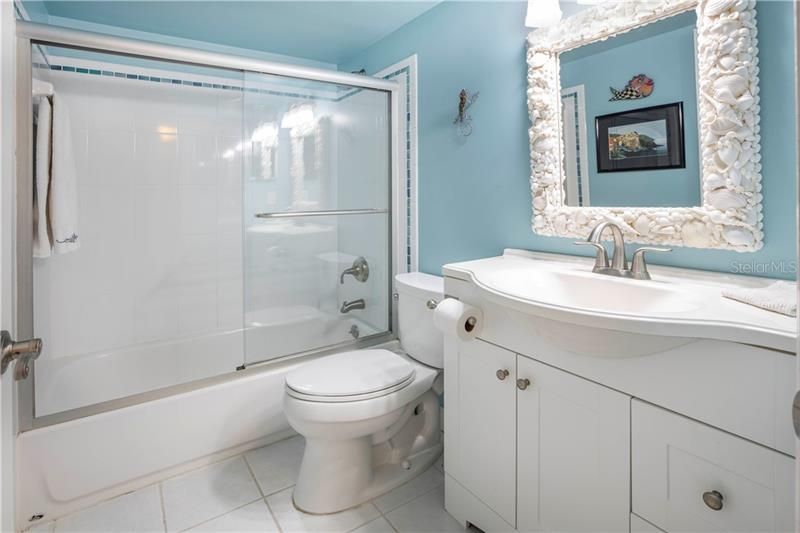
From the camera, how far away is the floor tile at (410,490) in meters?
1.67

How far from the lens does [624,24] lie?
136cm

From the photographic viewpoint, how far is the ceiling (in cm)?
212

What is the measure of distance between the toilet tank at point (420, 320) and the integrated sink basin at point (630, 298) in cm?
38

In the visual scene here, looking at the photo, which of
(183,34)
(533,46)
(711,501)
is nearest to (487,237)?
(533,46)

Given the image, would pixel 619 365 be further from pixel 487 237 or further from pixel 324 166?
pixel 324 166

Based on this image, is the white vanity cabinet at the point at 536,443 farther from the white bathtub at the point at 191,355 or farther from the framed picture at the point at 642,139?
the white bathtub at the point at 191,355

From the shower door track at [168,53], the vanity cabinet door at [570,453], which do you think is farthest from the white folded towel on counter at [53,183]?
the vanity cabinet door at [570,453]

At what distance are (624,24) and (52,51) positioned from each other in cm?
237

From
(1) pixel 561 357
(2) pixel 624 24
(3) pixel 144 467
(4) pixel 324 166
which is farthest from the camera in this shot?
(4) pixel 324 166

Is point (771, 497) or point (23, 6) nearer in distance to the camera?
point (771, 497)

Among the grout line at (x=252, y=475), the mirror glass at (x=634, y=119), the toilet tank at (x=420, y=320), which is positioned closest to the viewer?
the mirror glass at (x=634, y=119)

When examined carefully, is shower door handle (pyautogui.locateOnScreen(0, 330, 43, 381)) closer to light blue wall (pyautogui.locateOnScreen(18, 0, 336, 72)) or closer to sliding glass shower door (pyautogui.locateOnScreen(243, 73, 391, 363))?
sliding glass shower door (pyautogui.locateOnScreen(243, 73, 391, 363))

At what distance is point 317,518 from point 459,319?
3.02 feet

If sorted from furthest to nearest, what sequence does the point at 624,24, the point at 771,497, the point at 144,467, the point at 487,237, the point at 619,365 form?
the point at 487,237 → the point at 144,467 → the point at 624,24 → the point at 619,365 → the point at 771,497
